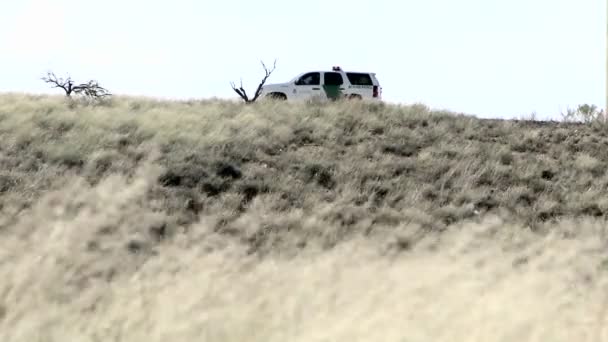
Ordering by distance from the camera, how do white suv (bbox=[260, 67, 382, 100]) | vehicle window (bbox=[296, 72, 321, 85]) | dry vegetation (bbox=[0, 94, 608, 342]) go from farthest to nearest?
1. vehicle window (bbox=[296, 72, 321, 85])
2. white suv (bbox=[260, 67, 382, 100])
3. dry vegetation (bbox=[0, 94, 608, 342])

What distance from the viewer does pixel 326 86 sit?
23.7 metres

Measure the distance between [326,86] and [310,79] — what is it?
1.92 ft

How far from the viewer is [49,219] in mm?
7098

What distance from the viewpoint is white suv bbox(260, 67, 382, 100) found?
23.5m

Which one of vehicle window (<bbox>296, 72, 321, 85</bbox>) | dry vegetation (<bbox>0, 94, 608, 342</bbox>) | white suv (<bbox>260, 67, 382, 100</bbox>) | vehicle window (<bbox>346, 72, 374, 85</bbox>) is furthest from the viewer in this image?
vehicle window (<bbox>346, 72, 374, 85</bbox>)

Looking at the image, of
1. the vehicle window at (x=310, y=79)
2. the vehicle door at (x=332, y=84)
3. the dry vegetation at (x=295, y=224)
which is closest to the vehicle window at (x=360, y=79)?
the vehicle door at (x=332, y=84)

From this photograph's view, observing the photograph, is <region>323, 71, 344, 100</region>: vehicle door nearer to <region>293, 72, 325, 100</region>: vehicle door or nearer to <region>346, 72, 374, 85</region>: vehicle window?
<region>293, 72, 325, 100</region>: vehicle door

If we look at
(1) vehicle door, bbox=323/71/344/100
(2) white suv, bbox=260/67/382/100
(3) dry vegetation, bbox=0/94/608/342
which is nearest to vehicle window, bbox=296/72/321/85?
(2) white suv, bbox=260/67/382/100

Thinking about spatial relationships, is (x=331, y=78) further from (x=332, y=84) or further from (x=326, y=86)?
(x=326, y=86)

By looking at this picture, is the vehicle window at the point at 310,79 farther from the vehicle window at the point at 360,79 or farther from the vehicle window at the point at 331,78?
the vehicle window at the point at 360,79

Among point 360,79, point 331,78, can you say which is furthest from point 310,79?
point 360,79

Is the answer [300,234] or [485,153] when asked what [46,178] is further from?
[485,153]

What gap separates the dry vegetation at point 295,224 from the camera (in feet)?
16.8

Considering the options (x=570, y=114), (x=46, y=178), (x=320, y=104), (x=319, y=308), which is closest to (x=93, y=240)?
(x=319, y=308)
